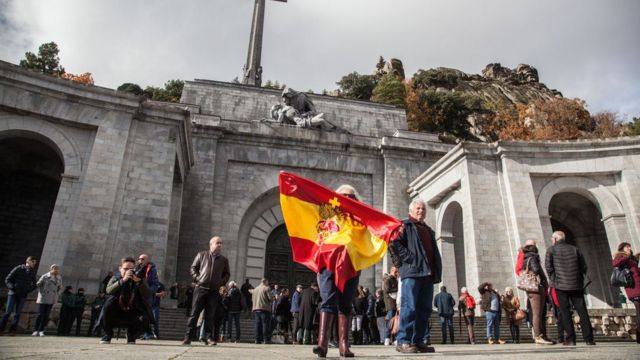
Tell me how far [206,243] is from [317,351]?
14.2 m

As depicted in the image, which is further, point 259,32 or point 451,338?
point 259,32

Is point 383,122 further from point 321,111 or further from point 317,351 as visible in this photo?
point 317,351

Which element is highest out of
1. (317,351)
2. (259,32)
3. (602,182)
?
(259,32)

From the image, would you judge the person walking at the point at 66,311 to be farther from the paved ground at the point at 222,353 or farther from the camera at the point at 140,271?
the paved ground at the point at 222,353

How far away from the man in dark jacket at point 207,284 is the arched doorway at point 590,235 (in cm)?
1535

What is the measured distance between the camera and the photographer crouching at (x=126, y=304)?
6.75 metres

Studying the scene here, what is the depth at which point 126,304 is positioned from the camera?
679cm

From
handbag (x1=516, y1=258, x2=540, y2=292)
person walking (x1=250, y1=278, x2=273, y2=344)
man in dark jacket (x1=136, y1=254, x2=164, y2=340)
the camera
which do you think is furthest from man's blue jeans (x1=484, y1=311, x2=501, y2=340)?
the camera

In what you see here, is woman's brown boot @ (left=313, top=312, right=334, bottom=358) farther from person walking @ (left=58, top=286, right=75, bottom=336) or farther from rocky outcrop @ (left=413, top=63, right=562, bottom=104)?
rocky outcrop @ (left=413, top=63, right=562, bottom=104)

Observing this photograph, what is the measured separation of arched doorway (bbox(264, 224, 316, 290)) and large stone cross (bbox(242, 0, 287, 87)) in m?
12.5

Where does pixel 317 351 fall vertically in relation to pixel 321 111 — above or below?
below

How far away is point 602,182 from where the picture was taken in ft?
54.1

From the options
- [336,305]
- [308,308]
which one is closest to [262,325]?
[308,308]

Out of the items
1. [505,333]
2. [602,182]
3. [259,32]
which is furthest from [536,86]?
[505,333]
